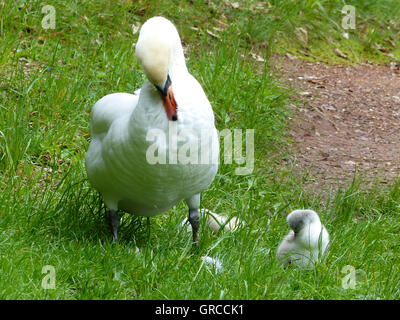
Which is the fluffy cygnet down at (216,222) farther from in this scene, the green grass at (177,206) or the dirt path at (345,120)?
the dirt path at (345,120)

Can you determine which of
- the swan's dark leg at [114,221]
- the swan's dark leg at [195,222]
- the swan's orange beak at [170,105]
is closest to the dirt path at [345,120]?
the swan's dark leg at [195,222]

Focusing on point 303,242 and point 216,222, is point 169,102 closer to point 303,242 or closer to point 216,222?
point 303,242

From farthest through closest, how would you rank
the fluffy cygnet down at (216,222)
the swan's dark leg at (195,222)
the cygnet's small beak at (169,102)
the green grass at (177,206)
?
the fluffy cygnet down at (216,222) → the swan's dark leg at (195,222) → the green grass at (177,206) → the cygnet's small beak at (169,102)

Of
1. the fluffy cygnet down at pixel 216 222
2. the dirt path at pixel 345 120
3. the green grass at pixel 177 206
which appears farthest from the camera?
the dirt path at pixel 345 120

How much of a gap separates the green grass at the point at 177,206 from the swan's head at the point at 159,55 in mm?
908

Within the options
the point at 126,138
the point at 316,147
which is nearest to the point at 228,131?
the point at 316,147

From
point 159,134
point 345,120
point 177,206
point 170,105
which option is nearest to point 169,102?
point 170,105

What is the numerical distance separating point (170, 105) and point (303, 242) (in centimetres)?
134

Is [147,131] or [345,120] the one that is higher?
[147,131]

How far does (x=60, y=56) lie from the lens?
22.1 feet

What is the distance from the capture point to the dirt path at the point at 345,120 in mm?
6633

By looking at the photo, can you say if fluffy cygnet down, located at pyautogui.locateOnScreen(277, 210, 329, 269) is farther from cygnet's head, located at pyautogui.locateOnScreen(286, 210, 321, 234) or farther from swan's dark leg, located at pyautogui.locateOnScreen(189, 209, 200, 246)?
swan's dark leg, located at pyautogui.locateOnScreen(189, 209, 200, 246)

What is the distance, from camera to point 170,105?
149 inches
